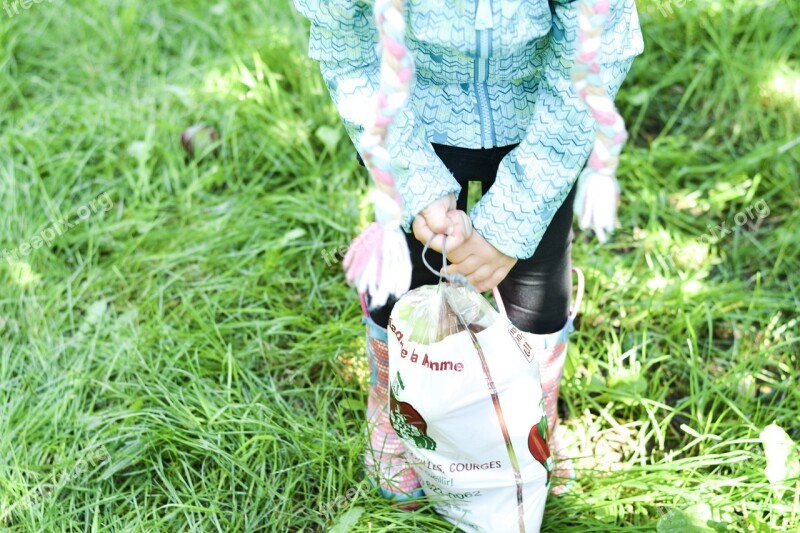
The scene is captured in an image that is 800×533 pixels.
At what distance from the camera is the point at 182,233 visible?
1.96 metres

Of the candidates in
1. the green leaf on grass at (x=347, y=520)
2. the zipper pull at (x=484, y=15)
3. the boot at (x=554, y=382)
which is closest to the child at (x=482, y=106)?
the zipper pull at (x=484, y=15)

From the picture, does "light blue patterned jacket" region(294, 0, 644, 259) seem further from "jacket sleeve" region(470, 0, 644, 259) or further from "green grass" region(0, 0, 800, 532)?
"green grass" region(0, 0, 800, 532)

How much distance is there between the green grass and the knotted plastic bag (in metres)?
0.13

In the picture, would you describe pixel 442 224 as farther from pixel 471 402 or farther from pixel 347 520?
pixel 347 520

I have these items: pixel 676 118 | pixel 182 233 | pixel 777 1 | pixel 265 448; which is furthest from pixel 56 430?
pixel 777 1

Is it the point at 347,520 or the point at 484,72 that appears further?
the point at 347,520

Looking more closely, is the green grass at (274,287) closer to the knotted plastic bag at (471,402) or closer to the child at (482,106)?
the knotted plastic bag at (471,402)

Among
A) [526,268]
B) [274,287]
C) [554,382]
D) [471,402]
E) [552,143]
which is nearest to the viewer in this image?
[552,143]

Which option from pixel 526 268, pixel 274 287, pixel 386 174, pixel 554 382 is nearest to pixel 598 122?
pixel 386 174

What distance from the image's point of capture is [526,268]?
132cm

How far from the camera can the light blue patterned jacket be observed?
40.2 inches

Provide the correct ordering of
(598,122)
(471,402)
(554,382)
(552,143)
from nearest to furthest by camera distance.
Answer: (598,122) → (552,143) → (471,402) → (554,382)

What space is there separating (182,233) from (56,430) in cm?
58

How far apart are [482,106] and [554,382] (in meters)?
0.55
